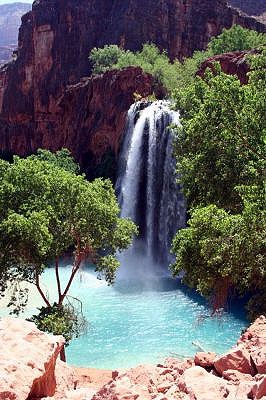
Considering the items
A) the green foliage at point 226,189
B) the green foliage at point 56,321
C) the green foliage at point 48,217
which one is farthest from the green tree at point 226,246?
the green foliage at point 56,321

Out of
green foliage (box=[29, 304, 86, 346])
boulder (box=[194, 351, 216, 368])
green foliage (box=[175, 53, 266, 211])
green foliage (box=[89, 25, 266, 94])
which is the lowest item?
green foliage (box=[29, 304, 86, 346])

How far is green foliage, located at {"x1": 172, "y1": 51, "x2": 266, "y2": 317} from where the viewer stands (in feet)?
35.3

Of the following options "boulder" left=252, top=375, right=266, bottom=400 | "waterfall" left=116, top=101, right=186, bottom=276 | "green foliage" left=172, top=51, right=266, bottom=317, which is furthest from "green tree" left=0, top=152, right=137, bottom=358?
"waterfall" left=116, top=101, right=186, bottom=276

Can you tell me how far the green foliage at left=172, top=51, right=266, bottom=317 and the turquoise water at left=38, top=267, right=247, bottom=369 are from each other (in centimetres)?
315

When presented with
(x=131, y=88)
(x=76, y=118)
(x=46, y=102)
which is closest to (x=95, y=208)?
(x=131, y=88)

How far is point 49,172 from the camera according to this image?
15.6 metres

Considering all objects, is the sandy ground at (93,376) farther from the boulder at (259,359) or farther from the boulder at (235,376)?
the boulder at (259,359)

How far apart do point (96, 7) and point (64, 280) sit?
123ft

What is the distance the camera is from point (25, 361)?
633 cm

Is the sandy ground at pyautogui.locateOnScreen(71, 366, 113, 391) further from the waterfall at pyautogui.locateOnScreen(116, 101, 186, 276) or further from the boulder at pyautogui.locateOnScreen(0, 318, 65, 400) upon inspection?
the waterfall at pyautogui.locateOnScreen(116, 101, 186, 276)

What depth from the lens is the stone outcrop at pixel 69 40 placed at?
49500 millimetres

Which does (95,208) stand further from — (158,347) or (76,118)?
(76,118)

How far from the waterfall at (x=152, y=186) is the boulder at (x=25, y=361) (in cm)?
→ 2351

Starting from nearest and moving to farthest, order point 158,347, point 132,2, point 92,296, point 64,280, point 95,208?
point 95,208 → point 158,347 → point 92,296 → point 64,280 → point 132,2
